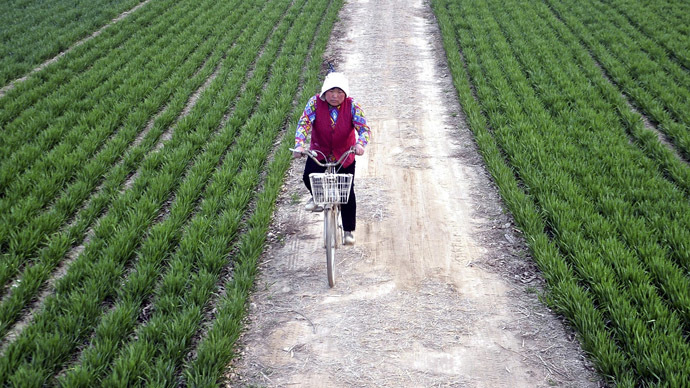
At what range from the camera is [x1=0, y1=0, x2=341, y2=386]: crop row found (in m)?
4.37

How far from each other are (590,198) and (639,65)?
20.9 ft

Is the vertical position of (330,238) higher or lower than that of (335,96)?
lower

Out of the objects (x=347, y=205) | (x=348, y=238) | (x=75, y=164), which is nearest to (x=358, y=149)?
(x=347, y=205)

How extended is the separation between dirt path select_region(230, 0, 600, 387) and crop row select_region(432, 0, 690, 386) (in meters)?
0.24

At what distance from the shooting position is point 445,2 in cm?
1922

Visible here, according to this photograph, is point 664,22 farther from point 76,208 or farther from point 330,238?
point 76,208

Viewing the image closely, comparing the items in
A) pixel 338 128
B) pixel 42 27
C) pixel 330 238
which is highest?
pixel 338 128

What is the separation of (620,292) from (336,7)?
1563 cm

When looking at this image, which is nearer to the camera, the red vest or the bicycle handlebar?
the bicycle handlebar

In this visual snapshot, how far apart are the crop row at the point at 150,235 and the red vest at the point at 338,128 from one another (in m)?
1.30

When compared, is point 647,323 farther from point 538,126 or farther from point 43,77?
point 43,77

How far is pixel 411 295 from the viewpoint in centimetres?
547

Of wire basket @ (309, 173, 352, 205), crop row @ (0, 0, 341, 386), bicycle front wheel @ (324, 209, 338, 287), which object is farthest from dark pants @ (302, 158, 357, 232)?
crop row @ (0, 0, 341, 386)

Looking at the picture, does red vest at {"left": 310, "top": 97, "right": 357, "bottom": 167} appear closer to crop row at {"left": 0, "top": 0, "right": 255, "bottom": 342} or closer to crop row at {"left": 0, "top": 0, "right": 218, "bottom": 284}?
crop row at {"left": 0, "top": 0, "right": 255, "bottom": 342}
